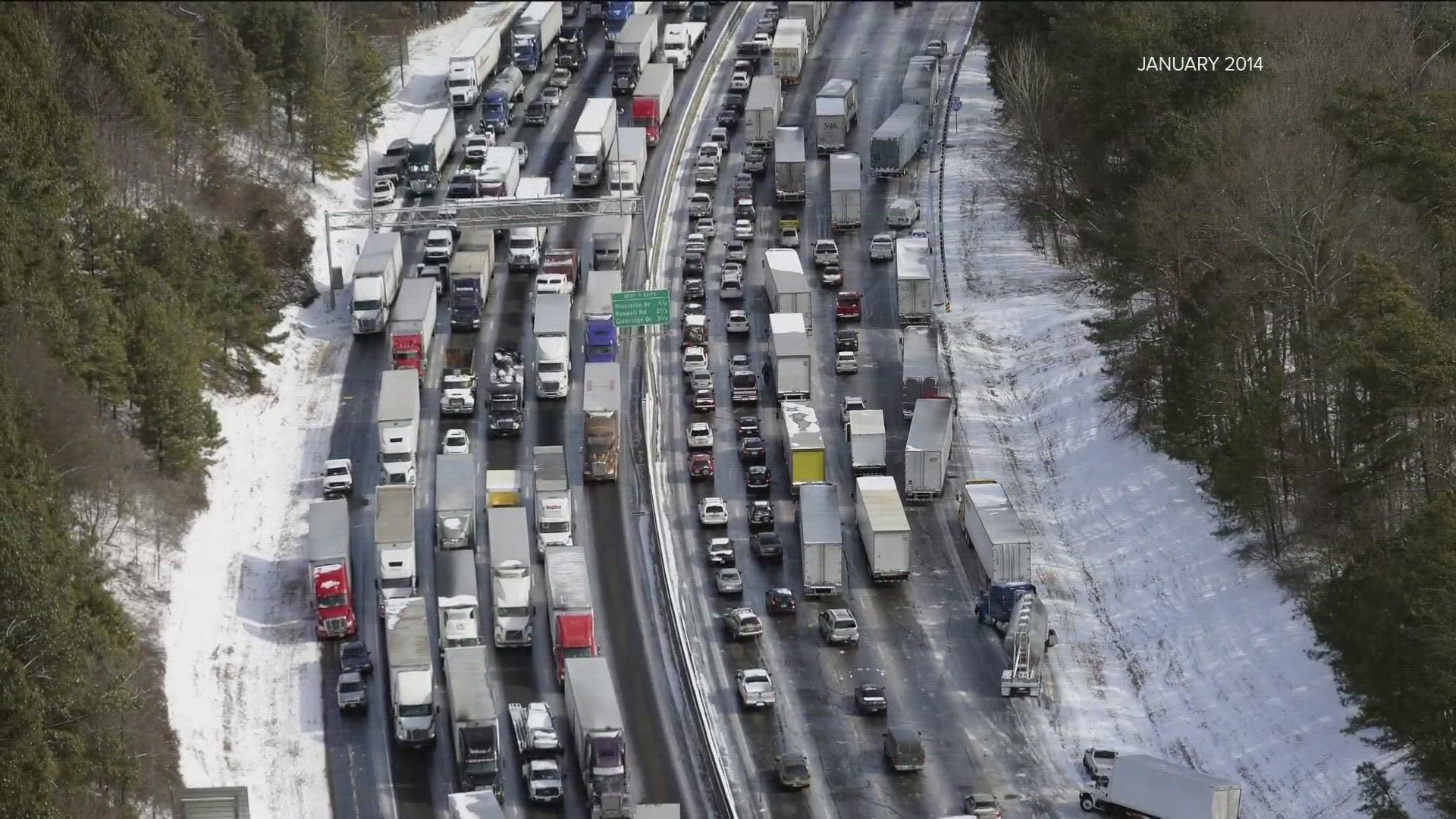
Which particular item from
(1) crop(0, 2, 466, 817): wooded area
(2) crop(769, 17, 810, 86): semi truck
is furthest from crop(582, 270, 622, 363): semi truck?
(2) crop(769, 17, 810, 86): semi truck

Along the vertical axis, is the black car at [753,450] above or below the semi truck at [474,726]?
Answer: above

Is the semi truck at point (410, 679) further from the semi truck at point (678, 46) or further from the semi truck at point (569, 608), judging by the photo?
the semi truck at point (678, 46)

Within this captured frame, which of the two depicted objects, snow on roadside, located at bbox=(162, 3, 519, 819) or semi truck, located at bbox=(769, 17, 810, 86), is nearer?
snow on roadside, located at bbox=(162, 3, 519, 819)

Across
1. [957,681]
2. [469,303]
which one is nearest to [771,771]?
[957,681]

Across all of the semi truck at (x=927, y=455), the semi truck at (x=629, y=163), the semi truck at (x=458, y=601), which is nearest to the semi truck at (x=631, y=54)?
the semi truck at (x=629, y=163)

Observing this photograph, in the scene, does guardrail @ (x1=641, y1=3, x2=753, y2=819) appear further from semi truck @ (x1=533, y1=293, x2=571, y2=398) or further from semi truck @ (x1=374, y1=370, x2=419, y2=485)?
semi truck @ (x1=374, y1=370, x2=419, y2=485)

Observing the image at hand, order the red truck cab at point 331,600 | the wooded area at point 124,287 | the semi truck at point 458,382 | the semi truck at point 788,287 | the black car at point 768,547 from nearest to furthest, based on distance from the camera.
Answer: the wooded area at point 124,287, the red truck cab at point 331,600, the black car at point 768,547, the semi truck at point 458,382, the semi truck at point 788,287
